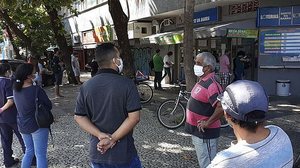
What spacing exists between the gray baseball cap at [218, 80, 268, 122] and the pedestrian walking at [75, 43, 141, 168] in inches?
50.5

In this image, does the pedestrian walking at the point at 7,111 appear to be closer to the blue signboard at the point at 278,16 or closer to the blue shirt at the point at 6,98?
the blue shirt at the point at 6,98

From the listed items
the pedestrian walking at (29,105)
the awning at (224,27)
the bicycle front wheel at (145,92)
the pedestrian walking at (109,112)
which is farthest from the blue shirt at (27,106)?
the awning at (224,27)

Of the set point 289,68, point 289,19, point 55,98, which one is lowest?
point 55,98

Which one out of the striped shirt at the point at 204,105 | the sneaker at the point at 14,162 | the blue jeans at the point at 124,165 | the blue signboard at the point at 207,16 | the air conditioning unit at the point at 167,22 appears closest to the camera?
the blue jeans at the point at 124,165

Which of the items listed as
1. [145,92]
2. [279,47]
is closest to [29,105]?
[145,92]

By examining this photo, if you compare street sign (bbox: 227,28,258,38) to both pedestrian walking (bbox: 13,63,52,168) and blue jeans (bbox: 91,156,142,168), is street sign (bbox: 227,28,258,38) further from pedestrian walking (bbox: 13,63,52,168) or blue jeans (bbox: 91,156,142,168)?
blue jeans (bbox: 91,156,142,168)

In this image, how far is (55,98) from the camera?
12227mm

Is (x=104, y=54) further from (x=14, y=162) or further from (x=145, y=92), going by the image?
(x=145, y=92)

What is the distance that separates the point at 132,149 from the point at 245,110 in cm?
158

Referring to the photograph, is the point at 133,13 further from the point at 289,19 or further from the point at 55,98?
the point at 289,19

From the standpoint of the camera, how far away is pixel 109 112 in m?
2.76

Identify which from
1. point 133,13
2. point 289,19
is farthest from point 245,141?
point 133,13

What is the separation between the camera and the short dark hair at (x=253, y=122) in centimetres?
149

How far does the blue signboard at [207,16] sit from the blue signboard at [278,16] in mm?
2307
